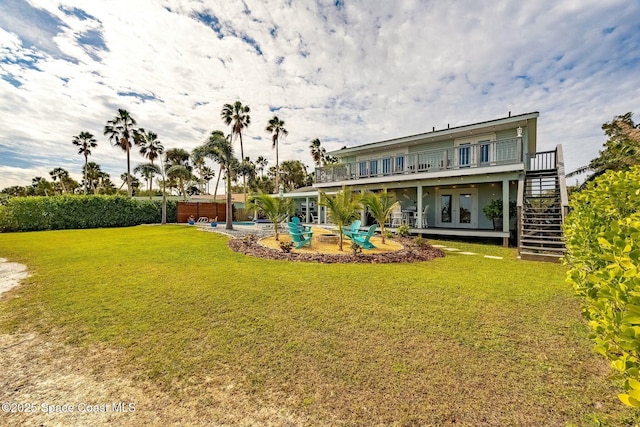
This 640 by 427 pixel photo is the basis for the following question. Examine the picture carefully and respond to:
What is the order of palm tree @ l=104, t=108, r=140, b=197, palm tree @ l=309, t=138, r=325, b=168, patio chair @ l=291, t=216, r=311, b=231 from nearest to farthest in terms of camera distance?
1. patio chair @ l=291, t=216, r=311, b=231
2. palm tree @ l=104, t=108, r=140, b=197
3. palm tree @ l=309, t=138, r=325, b=168

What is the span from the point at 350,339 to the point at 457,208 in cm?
1478

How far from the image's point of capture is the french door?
1532 cm

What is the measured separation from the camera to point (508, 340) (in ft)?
11.4

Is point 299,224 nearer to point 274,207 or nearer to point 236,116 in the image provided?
point 274,207

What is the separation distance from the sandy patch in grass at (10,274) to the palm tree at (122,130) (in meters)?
28.5

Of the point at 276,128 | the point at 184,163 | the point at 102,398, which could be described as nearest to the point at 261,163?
the point at 184,163

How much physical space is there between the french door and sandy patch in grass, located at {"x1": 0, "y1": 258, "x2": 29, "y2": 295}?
18.0 metres

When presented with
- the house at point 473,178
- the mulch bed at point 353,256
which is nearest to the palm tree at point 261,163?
the house at point 473,178

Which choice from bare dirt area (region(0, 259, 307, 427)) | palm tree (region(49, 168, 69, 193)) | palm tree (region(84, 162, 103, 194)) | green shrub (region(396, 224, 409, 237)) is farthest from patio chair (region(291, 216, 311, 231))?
palm tree (region(49, 168, 69, 193))

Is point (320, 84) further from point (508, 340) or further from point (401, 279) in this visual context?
point (508, 340)

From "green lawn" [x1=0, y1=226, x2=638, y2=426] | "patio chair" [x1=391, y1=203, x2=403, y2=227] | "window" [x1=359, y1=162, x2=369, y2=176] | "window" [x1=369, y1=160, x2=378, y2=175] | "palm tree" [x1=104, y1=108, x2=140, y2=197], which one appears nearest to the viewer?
"green lawn" [x1=0, y1=226, x2=638, y2=426]

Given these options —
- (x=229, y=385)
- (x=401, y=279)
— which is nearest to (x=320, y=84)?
(x=401, y=279)

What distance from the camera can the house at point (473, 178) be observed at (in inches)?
422

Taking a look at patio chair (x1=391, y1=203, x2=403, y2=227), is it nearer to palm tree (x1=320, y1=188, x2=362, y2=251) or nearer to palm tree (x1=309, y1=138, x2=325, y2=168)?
palm tree (x1=320, y1=188, x2=362, y2=251)
